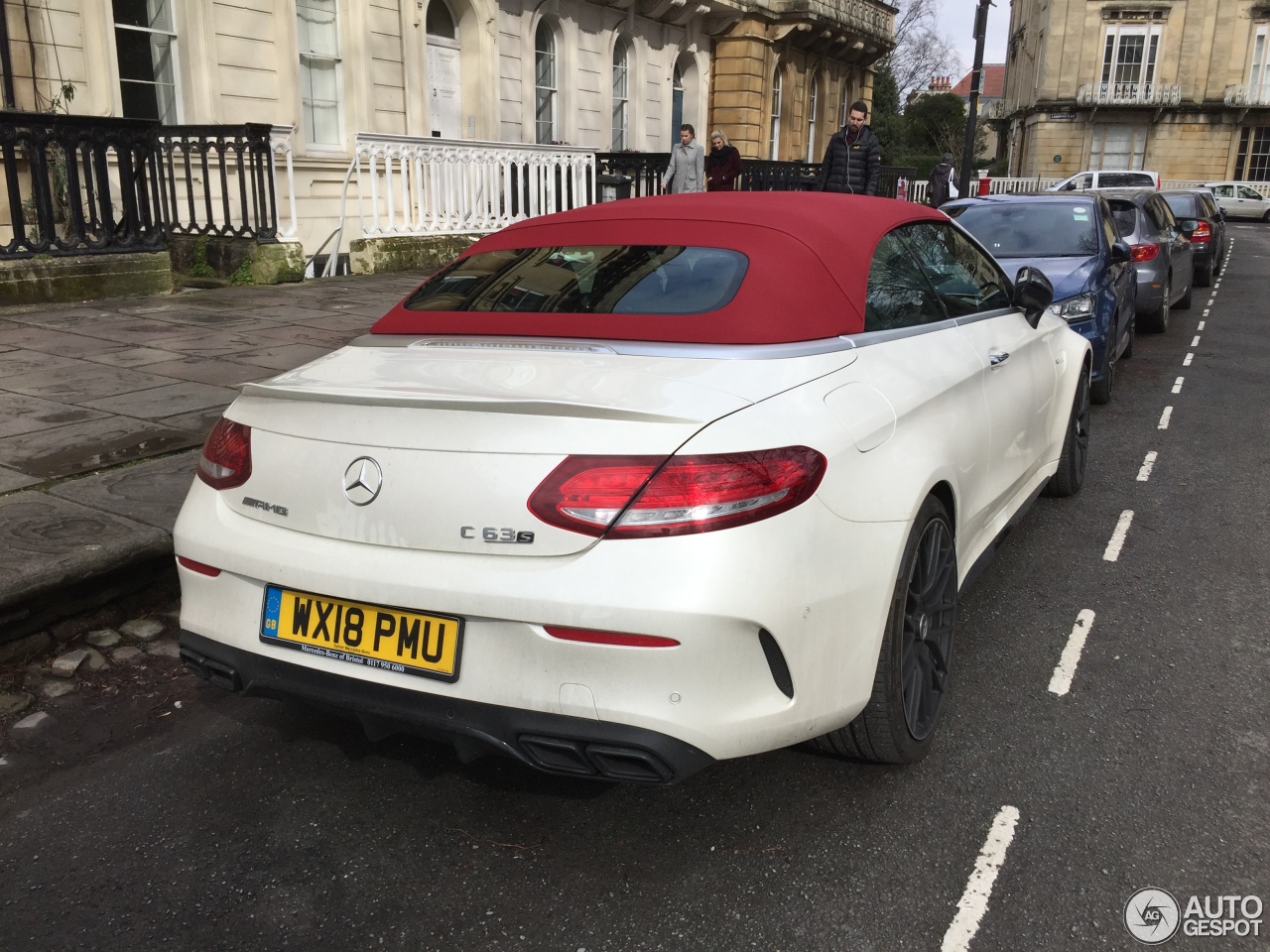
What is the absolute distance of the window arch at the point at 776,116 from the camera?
28828 mm

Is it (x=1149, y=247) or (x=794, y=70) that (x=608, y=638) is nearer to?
(x=1149, y=247)

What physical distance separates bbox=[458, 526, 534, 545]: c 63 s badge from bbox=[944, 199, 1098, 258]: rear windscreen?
7007 mm

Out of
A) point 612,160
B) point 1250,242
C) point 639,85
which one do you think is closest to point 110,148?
point 612,160

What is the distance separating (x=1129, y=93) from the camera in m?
56.5

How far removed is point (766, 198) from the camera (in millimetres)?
3824

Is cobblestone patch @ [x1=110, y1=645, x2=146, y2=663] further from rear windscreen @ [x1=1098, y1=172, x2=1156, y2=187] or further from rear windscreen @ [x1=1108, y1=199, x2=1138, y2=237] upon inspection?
rear windscreen @ [x1=1098, y1=172, x2=1156, y2=187]

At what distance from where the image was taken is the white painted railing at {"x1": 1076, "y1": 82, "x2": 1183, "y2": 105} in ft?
184

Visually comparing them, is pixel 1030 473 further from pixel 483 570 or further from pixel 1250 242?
pixel 1250 242

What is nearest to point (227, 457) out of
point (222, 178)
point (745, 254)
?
point (745, 254)

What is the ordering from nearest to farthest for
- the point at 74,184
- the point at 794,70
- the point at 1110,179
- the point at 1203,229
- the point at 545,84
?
the point at 74,184 → the point at 1203,229 → the point at 545,84 → the point at 794,70 → the point at 1110,179

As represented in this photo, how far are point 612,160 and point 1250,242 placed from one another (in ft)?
71.0

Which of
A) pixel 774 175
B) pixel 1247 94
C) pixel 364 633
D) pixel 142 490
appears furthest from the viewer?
pixel 1247 94

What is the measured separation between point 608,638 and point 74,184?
9.96 m

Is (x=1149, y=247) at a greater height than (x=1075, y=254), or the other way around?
(x=1075, y=254)
